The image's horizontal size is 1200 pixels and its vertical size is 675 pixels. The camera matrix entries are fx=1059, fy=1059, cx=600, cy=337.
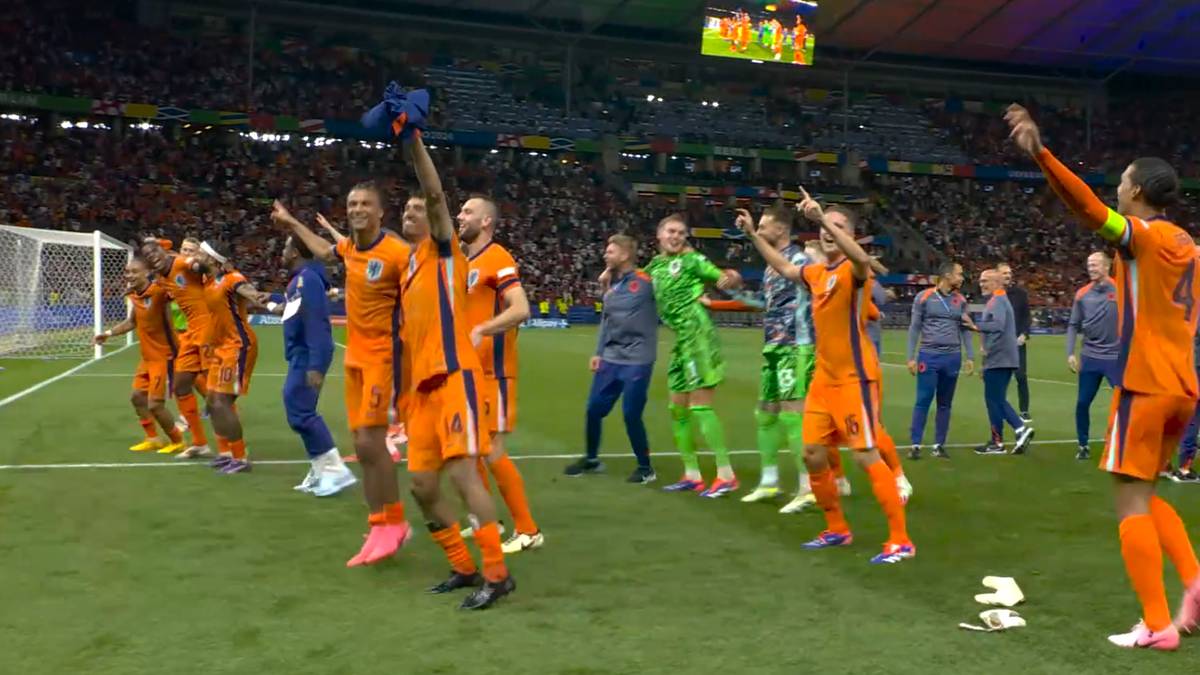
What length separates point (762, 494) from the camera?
853cm

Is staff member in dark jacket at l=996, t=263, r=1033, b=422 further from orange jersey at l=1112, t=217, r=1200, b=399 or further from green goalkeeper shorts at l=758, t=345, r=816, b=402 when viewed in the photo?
orange jersey at l=1112, t=217, r=1200, b=399

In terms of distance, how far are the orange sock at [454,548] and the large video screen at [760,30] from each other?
4108 cm

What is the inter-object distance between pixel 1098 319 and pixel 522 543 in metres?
7.27

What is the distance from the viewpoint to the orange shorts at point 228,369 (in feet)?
31.6

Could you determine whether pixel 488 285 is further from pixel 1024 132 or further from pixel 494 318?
pixel 1024 132

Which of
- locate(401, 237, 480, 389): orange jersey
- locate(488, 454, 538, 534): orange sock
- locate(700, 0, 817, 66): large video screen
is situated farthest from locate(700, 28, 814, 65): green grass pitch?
locate(401, 237, 480, 389): orange jersey

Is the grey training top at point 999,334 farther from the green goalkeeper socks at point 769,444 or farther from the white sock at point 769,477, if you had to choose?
the white sock at point 769,477

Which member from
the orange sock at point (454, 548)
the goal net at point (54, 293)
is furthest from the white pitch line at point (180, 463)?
the goal net at point (54, 293)

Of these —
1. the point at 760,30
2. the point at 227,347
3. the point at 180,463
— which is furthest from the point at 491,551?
the point at 760,30

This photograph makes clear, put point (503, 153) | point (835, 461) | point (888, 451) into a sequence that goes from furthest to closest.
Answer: point (503, 153) → point (835, 461) → point (888, 451)

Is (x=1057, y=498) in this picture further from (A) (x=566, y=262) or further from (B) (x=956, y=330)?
(A) (x=566, y=262)

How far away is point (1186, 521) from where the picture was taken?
25.6 ft

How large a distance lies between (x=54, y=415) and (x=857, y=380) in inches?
429

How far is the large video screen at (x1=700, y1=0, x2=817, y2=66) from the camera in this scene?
4491 cm
